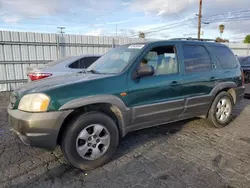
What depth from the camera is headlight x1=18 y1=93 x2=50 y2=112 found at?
104 inches

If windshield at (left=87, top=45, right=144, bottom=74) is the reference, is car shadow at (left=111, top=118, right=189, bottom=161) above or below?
below

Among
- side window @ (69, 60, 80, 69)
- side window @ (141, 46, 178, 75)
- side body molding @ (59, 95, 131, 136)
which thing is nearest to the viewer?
side body molding @ (59, 95, 131, 136)

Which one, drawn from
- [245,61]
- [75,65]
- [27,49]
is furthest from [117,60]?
[245,61]

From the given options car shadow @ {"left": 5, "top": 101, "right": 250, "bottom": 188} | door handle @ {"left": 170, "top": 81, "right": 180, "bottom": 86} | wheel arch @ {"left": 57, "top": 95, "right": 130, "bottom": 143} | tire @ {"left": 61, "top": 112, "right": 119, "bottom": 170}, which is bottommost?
car shadow @ {"left": 5, "top": 101, "right": 250, "bottom": 188}

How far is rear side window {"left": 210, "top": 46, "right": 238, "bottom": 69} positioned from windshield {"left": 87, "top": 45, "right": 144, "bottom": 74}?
1.89m

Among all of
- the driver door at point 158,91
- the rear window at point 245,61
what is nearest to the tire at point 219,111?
the driver door at point 158,91

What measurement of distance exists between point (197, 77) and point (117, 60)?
1.56 meters

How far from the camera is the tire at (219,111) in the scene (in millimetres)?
4430

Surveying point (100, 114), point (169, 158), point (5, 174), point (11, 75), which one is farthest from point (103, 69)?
point (11, 75)

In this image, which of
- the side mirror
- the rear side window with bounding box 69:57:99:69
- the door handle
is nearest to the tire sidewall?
the door handle

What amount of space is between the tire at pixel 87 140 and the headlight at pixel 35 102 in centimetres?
43

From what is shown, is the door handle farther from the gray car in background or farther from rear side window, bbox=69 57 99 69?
rear side window, bbox=69 57 99 69

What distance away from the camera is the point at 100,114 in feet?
9.78

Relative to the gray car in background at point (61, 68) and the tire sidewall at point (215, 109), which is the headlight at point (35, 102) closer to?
the gray car in background at point (61, 68)
